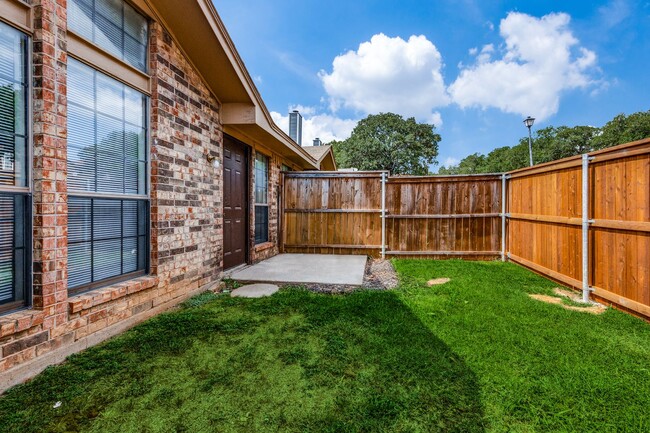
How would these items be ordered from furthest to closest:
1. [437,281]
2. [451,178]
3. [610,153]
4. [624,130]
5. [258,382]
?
[624,130] → [451,178] → [437,281] → [610,153] → [258,382]

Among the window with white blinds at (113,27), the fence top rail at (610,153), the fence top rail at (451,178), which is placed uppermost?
the window with white blinds at (113,27)

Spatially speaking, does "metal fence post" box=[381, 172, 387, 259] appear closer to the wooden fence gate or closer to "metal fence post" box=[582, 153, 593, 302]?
the wooden fence gate

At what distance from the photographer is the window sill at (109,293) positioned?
7.63ft

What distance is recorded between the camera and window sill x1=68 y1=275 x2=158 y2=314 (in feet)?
7.63

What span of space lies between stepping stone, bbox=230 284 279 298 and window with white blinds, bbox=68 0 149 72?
9.80ft

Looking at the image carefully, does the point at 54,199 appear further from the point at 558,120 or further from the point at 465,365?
the point at 558,120

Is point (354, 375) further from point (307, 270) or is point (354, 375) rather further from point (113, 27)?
point (113, 27)

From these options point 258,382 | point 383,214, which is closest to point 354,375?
point 258,382

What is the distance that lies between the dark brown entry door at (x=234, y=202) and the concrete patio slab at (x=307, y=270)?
36cm

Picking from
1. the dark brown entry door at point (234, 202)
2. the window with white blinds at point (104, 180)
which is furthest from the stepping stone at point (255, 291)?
the window with white blinds at point (104, 180)

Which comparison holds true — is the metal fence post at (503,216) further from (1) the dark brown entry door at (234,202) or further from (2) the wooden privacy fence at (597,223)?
(1) the dark brown entry door at (234,202)

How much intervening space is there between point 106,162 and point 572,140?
45300 millimetres

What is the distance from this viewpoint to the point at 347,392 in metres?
1.93

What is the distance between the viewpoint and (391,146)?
27969 mm
